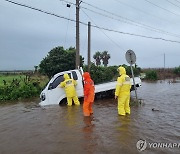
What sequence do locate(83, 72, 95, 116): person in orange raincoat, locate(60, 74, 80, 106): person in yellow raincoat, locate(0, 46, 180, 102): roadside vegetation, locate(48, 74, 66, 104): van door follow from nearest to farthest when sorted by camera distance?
locate(83, 72, 95, 116): person in orange raincoat < locate(60, 74, 80, 106): person in yellow raincoat < locate(48, 74, 66, 104): van door < locate(0, 46, 180, 102): roadside vegetation

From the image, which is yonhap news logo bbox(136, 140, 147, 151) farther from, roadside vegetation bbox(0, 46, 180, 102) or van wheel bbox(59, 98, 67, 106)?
roadside vegetation bbox(0, 46, 180, 102)

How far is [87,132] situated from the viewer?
861 cm

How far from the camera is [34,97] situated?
67.7 feet

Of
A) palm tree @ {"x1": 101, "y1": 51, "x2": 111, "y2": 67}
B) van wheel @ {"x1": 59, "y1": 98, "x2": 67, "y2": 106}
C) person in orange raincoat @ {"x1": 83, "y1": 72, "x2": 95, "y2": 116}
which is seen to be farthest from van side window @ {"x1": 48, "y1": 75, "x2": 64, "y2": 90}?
palm tree @ {"x1": 101, "y1": 51, "x2": 111, "y2": 67}

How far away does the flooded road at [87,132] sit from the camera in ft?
23.0

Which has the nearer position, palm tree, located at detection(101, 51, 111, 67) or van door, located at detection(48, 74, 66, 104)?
van door, located at detection(48, 74, 66, 104)

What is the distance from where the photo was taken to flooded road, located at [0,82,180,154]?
276 inches

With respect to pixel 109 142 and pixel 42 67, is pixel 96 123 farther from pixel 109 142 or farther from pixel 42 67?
pixel 42 67

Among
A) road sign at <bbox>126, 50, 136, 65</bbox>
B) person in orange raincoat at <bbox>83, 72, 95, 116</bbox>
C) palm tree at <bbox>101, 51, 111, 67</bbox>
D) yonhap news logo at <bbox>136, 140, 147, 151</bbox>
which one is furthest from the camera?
palm tree at <bbox>101, 51, 111, 67</bbox>

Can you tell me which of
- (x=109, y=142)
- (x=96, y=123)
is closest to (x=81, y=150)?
Answer: (x=109, y=142)

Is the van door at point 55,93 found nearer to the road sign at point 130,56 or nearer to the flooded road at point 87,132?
the flooded road at point 87,132

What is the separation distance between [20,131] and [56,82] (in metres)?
5.49

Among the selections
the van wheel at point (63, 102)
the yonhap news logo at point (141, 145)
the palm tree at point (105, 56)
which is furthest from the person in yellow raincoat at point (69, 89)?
the palm tree at point (105, 56)

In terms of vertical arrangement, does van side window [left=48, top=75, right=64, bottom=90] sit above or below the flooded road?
above
